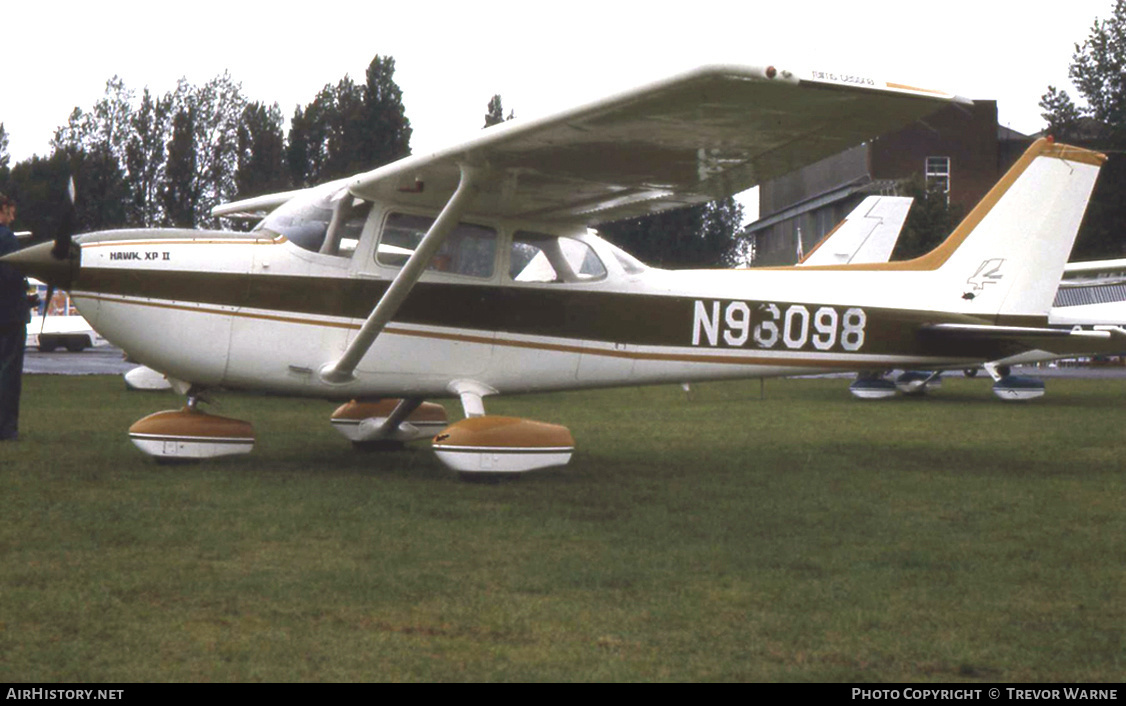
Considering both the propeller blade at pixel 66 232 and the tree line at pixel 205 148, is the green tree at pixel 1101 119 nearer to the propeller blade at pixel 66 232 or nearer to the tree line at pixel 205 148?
the tree line at pixel 205 148

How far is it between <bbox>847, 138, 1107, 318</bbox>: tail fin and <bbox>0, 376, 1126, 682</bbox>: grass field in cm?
132

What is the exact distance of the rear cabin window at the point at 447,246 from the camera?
349 inches

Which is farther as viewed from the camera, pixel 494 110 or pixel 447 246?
pixel 494 110

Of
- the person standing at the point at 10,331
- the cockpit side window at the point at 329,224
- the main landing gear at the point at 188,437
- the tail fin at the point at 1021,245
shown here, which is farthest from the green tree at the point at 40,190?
the tail fin at the point at 1021,245

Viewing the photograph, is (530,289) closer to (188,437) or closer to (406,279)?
(406,279)

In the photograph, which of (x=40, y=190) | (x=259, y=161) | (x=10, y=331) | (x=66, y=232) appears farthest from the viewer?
(x=259, y=161)

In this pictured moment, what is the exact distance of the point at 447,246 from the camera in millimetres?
9008

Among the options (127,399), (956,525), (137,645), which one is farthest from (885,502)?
(127,399)

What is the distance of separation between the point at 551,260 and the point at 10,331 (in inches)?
174

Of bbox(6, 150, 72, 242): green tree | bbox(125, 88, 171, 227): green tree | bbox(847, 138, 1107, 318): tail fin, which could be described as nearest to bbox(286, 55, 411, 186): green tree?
bbox(125, 88, 171, 227): green tree

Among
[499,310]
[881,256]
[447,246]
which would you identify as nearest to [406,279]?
[447,246]

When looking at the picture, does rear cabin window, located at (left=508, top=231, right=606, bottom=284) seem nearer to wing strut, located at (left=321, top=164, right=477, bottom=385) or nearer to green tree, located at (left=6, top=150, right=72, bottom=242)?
wing strut, located at (left=321, top=164, right=477, bottom=385)

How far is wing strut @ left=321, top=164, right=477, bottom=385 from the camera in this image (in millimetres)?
7934

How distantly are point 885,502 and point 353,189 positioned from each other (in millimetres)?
4097
